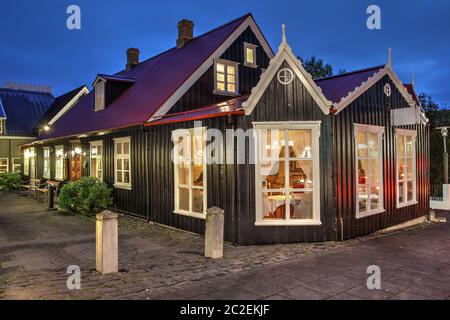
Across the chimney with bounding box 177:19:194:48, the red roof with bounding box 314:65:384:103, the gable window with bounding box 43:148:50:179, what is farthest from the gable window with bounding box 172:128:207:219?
the gable window with bounding box 43:148:50:179

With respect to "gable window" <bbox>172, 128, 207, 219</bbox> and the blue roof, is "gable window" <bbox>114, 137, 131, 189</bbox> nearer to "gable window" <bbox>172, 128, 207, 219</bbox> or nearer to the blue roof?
"gable window" <bbox>172, 128, 207, 219</bbox>

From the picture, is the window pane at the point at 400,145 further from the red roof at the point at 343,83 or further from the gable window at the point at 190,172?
the gable window at the point at 190,172

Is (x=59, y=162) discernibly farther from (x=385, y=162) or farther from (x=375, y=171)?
(x=385, y=162)

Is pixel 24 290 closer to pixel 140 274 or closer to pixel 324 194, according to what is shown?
pixel 140 274

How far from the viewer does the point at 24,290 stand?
5.99 m

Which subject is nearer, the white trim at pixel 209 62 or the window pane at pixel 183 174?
the window pane at pixel 183 174

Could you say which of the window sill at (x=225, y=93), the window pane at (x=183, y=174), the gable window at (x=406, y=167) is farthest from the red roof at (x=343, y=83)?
the window pane at (x=183, y=174)

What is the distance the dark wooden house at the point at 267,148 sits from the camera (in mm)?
9172

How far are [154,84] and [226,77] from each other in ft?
10.00

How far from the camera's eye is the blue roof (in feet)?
102

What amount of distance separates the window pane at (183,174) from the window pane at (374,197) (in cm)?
540

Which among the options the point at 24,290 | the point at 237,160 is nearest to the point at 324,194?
the point at 237,160
